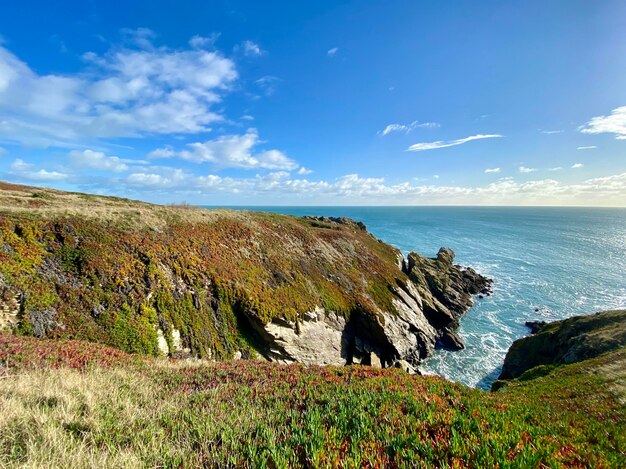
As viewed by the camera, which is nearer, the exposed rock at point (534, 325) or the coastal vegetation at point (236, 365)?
the coastal vegetation at point (236, 365)

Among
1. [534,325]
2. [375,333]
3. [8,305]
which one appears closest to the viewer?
[8,305]

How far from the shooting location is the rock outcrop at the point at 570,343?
22.2m

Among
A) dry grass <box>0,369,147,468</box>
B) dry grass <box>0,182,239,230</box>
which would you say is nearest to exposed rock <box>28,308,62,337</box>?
dry grass <box>0,369,147,468</box>

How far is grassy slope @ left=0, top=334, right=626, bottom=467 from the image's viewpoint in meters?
5.23

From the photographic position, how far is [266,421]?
674 cm

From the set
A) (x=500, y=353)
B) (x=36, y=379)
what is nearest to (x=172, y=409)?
(x=36, y=379)

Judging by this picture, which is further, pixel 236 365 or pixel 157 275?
pixel 157 275

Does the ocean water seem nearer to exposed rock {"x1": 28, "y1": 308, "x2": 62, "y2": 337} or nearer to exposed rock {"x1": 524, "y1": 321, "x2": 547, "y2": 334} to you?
exposed rock {"x1": 524, "y1": 321, "x2": 547, "y2": 334}

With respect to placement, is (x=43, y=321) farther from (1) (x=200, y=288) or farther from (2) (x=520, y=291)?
(2) (x=520, y=291)

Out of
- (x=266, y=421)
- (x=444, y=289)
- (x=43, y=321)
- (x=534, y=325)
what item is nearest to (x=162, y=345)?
(x=43, y=321)

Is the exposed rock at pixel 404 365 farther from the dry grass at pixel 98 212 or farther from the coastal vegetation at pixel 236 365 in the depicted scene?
the dry grass at pixel 98 212

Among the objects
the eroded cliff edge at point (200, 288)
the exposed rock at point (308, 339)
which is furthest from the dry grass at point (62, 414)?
the exposed rock at point (308, 339)

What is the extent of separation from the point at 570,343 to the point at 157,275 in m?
37.1

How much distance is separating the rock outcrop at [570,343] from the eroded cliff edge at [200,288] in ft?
36.6
